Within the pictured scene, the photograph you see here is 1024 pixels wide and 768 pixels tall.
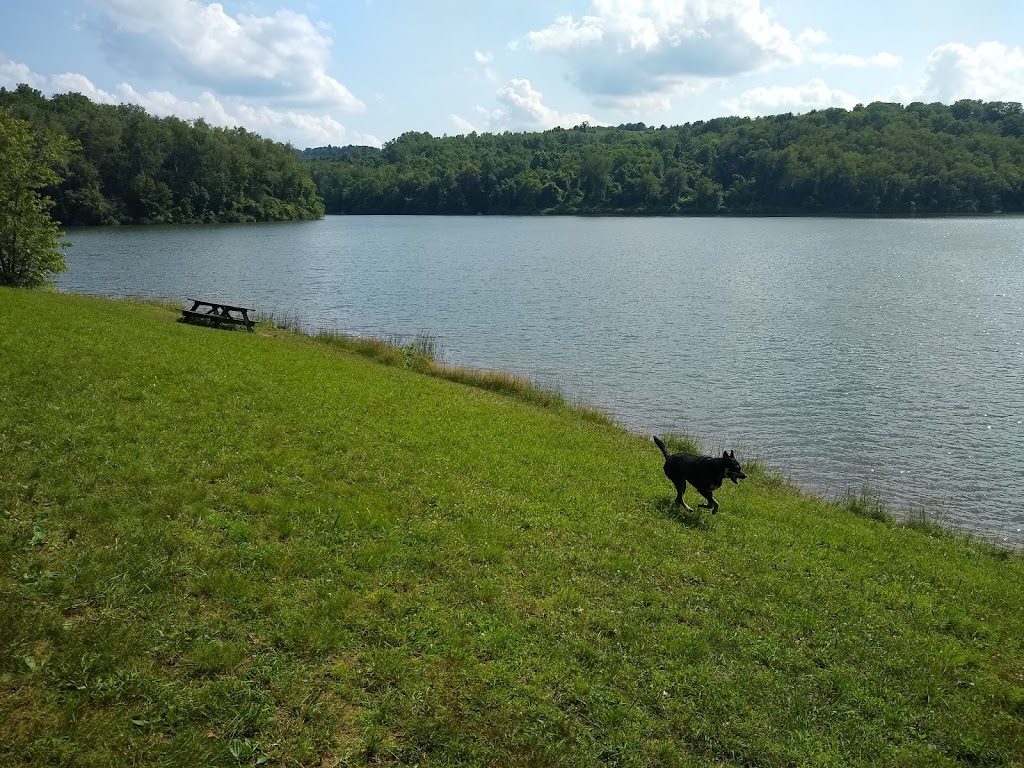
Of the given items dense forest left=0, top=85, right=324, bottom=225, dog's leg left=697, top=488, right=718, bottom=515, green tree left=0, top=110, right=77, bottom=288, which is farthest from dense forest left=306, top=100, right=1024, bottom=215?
dog's leg left=697, top=488, right=718, bottom=515

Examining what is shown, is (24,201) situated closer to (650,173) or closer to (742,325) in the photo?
(742,325)

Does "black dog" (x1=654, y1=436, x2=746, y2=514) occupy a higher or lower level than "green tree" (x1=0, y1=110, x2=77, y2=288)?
lower

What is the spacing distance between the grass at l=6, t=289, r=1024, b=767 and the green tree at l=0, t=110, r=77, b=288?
20709 millimetres

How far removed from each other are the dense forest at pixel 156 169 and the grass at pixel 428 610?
123 m

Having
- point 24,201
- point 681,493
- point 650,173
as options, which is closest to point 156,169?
point 24,201

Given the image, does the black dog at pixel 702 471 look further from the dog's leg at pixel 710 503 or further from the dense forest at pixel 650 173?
the dense forest at pixel 650 173

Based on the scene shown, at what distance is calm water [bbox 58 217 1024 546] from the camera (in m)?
21.8

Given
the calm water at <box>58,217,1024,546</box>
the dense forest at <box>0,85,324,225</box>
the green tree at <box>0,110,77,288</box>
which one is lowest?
the calm water at <box>58,217,1024,546</box>

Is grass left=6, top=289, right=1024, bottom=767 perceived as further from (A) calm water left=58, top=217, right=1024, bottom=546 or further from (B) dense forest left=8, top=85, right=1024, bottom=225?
(B) dense forest left=8, top=85, right=1024, bottom=225

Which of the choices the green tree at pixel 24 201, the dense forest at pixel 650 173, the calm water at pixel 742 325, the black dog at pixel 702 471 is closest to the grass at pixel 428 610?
the black dog at pixel 702 471

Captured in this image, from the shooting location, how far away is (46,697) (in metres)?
5.55

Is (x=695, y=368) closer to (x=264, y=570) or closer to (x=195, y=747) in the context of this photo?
(x=264, y=570)

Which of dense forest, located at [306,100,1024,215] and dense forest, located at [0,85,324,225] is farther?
dense forest, located at [306,100,1024,215]

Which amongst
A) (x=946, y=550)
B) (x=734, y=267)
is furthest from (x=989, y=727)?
(x=734, y=267)
